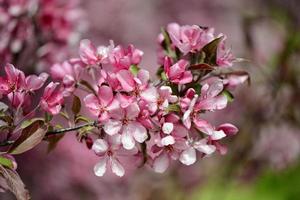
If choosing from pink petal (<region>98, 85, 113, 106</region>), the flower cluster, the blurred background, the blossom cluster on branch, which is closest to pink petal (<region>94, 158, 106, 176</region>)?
the blossom cluster on branch

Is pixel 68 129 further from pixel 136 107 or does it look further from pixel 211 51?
pixel 211 51

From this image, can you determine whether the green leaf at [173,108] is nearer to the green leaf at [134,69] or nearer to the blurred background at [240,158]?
the green leaf at [134,69]

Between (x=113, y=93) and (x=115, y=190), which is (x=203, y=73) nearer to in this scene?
(x=113, y=93)

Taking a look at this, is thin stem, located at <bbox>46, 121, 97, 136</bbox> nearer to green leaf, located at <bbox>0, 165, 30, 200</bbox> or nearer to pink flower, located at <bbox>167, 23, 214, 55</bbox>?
green leaf, located at <bbox>0, 165, 30, 200</bbox>

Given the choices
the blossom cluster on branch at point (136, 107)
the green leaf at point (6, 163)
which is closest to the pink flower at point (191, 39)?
the blossom cluster on branch at point (136, 107)

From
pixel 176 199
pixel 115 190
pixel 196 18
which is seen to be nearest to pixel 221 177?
pixel 176 199

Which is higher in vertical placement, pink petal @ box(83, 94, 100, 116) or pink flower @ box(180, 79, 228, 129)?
pink flower @ box(180, 79, 228, 129)

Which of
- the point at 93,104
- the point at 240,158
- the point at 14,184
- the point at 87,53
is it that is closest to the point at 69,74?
the point at 87,53
